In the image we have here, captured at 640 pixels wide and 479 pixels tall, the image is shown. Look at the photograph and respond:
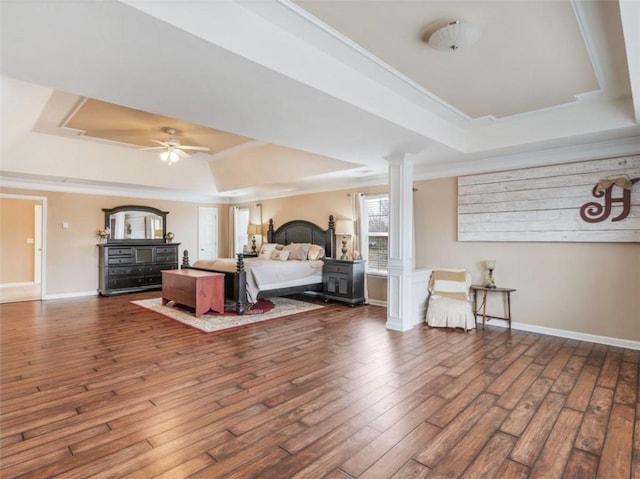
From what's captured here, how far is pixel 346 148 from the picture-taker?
13.6ft

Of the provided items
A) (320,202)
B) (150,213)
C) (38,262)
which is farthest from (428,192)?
(38,262)

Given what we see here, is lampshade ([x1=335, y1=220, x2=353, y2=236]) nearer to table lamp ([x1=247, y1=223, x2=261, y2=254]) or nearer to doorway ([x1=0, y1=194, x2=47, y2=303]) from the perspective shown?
table lamp ([x1=247, y1=223, x2=261, y2=254])

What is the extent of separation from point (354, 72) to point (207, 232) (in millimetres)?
7699

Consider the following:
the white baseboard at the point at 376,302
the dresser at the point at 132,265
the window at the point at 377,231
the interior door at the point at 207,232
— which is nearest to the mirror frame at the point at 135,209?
the dresser at the point at 132,265

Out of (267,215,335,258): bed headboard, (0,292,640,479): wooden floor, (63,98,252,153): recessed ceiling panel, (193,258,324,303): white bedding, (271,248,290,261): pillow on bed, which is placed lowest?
(0,292,640,479): wooden floor

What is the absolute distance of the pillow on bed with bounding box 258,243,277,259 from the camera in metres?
7.62

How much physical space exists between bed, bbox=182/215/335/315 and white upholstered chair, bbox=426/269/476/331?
2.38 m

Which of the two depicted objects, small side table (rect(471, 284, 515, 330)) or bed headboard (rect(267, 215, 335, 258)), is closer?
small side table (rect(471, 284, 515, 330))

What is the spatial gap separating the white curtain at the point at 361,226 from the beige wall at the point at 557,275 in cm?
142

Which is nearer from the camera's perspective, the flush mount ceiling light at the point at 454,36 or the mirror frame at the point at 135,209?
the flush mount ceiling light at the point at 454,36

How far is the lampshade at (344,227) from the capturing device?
21.1 feet

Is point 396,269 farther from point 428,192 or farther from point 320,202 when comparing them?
point 320,202

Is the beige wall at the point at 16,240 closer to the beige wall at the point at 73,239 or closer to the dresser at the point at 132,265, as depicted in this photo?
the beige wall at the point at 73,239

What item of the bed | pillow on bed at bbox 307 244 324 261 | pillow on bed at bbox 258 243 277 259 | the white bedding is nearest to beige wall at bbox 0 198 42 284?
the bed
